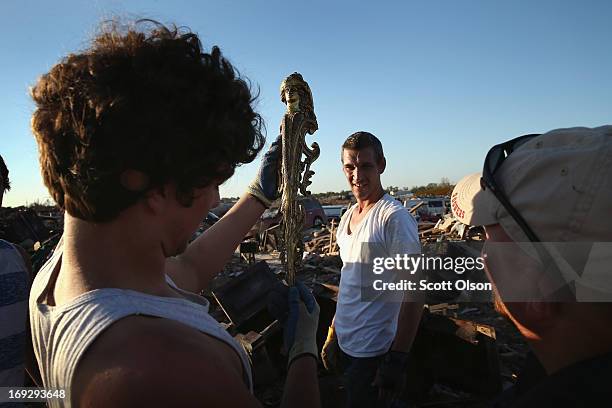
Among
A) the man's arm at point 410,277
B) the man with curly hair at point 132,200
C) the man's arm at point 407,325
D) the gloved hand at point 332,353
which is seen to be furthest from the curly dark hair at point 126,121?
the gloved hand at point 332,353

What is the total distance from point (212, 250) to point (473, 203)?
1.35 metres

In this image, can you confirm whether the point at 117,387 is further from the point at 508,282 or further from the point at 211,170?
the point at 508,282

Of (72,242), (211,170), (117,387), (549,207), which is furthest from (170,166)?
(549,207)

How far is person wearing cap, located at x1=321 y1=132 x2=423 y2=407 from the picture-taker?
273 centimetres

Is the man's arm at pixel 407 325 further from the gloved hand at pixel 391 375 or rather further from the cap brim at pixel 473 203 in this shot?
the cap brim at pixel 473 203

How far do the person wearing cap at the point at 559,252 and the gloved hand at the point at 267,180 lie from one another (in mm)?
1356

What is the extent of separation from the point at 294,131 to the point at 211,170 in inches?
50.2

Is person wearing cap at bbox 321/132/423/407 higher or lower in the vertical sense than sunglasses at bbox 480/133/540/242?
lower

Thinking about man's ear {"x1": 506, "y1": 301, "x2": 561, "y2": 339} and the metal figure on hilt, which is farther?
the metal figure on hilt

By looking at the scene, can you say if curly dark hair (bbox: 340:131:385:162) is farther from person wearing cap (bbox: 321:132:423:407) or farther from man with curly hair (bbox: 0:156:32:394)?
man with curly hair (bbox: 0:156:32:394)

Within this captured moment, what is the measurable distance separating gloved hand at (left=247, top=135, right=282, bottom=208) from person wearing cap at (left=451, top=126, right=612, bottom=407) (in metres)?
1.36

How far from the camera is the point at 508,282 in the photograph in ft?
3.98

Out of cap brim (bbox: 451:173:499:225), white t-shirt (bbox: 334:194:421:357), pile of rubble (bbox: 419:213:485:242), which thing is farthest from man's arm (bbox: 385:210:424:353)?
pile of rubble (bbox: 419:213:485:242)

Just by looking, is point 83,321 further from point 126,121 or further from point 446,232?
point 446,232
